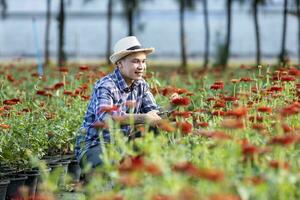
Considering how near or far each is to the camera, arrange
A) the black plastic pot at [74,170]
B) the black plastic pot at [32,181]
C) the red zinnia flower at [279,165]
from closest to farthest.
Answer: the red zinnia flower at [279,165]
the black plastic pot at [32,181]
the black plastic pot at [74,170]

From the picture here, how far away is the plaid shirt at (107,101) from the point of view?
22.3 feet

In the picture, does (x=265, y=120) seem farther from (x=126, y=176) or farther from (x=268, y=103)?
(x=126, y=176)

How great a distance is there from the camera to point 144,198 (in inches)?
163

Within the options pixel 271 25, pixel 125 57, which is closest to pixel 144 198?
pixel 125 57

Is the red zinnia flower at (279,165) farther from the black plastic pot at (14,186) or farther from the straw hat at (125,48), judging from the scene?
the black plastic pot at (14,186)

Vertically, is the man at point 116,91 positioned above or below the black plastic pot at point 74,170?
above

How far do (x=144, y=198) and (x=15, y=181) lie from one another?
3.60 meters

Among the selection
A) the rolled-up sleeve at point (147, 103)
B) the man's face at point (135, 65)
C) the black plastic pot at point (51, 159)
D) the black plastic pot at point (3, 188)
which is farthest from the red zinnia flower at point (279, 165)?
the black plastic pot at point (51, 159)

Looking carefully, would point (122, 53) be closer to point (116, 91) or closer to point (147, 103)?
point (116, 91)

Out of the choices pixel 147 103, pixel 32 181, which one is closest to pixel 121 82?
pixel 147 103

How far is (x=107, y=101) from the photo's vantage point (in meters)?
6.75

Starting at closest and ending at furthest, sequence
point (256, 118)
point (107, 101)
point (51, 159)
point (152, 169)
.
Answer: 1. point (152, 169)
2. point (256, 118)
3. point (107, 101)
4. point (51, 159)

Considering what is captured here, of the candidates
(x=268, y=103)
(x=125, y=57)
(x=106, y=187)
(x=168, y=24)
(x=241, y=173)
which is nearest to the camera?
(x=241, y=173)

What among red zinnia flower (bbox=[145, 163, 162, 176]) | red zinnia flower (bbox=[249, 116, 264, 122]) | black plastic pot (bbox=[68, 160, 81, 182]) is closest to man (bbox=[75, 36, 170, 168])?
red zinnia flower (bbox=[249, 116, 264, 122])
